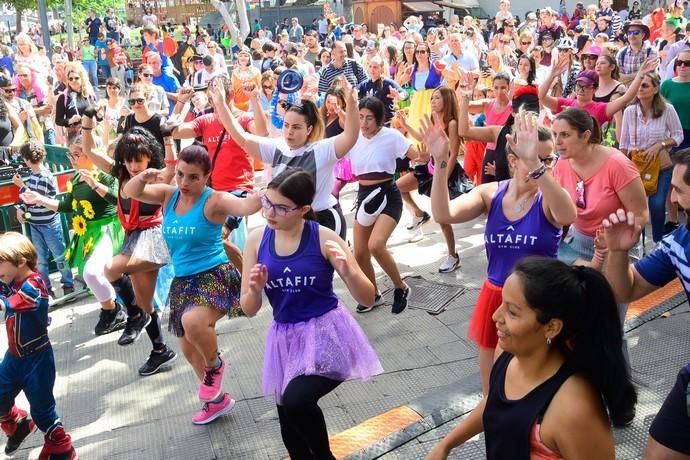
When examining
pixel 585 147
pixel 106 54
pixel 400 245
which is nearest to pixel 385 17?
pixel 106 54

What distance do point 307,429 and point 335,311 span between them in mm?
598

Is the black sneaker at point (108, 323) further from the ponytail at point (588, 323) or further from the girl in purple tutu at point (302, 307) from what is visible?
the ponytail at point (588, 323)

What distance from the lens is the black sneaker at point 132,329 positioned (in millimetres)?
5562

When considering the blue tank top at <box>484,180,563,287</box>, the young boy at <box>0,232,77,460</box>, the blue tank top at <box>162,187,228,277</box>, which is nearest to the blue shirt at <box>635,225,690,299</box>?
the blue tank top at <box>484,180,563,287</box>

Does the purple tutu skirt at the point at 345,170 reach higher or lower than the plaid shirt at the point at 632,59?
lower

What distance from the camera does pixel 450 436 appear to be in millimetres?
2641

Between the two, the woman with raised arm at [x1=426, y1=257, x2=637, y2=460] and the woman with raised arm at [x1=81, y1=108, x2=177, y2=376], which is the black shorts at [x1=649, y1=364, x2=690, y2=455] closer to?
the woman with raised arm at [x1=426, y1=257, x2=637, y2=460]

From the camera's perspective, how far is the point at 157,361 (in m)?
5.12

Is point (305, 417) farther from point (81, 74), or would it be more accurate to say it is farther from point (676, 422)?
point (81, 74)

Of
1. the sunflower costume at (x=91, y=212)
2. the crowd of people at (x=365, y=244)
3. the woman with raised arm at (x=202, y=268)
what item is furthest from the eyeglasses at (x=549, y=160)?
the sunflower costume at (x=91, y=212)

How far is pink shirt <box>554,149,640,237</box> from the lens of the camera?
4.04m

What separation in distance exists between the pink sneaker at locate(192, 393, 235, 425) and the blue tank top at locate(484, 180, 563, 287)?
181 cm

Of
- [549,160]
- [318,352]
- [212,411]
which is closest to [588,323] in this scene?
[318,352]

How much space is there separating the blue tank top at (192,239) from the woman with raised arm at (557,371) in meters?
2.41
